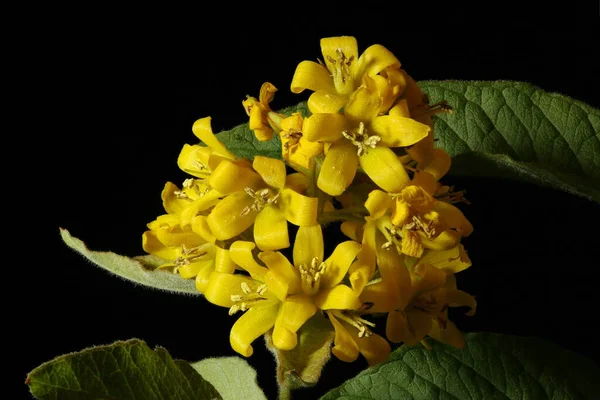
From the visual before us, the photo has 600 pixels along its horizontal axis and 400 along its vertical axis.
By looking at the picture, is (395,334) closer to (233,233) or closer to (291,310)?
(291,310)

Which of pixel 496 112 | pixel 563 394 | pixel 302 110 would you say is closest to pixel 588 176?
pixel 496 112

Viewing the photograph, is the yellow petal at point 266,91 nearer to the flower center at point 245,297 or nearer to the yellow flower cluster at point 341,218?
the yellow flower cluster at point 341,218

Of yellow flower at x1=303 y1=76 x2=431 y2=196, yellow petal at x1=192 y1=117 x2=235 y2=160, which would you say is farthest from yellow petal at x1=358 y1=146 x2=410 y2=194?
yellow petal at x1=192 y1=117 x2=235 y2=160

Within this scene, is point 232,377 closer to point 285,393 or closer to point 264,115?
point 285,393

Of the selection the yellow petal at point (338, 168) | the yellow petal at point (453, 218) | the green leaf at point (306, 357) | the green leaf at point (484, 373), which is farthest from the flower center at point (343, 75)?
the green leaf at point (484, 373)

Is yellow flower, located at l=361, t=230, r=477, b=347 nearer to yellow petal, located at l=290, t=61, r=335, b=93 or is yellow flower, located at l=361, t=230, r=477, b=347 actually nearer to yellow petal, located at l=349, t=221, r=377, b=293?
yellow petal, located at l=349, t=221, r=377, b=293

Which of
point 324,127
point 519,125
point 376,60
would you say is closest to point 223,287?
point 324,127
